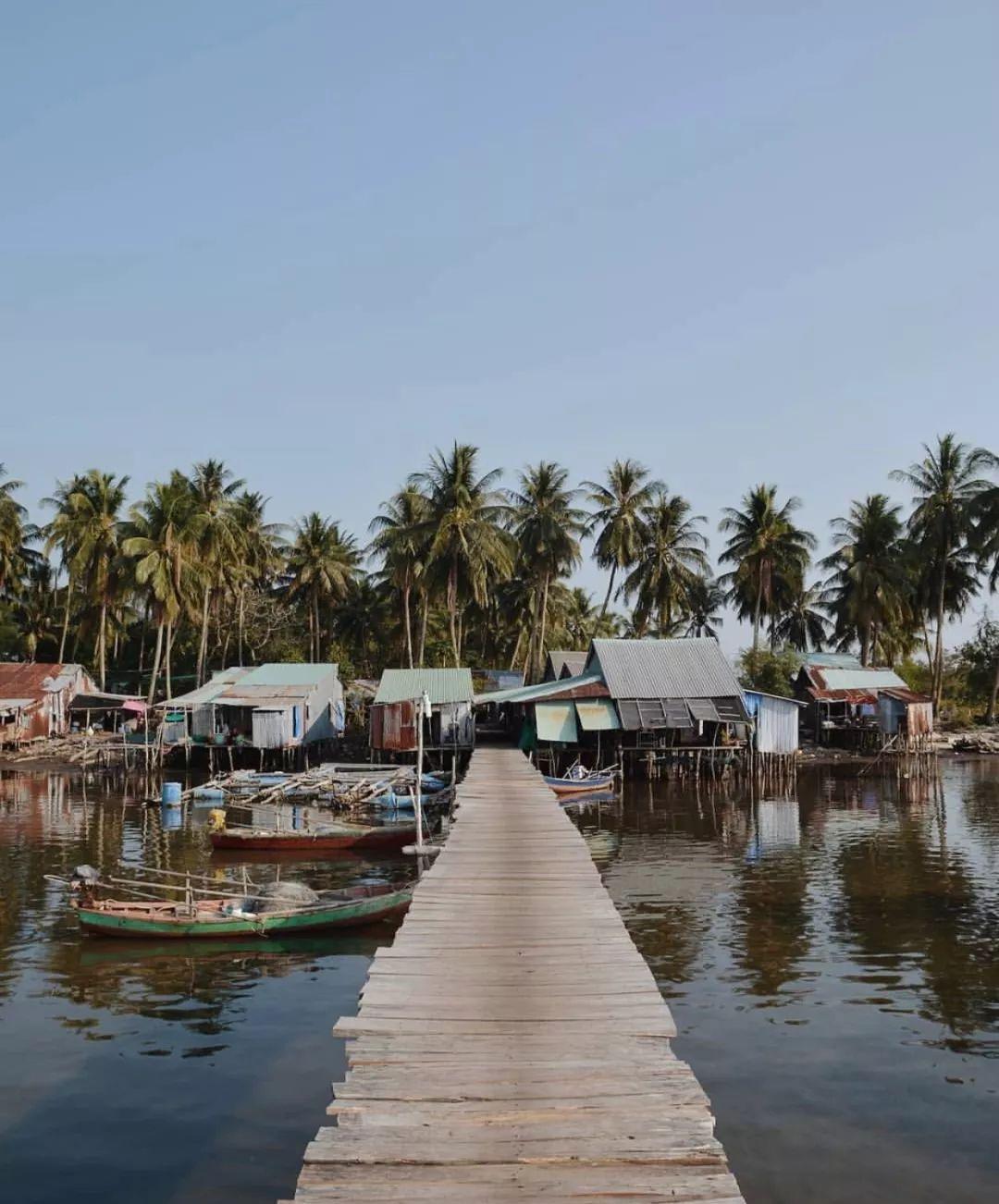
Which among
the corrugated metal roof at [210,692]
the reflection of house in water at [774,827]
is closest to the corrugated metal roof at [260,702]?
the corrugated metal roof at [210,692]

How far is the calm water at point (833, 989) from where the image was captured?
11.2 m

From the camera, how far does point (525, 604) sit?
7031 centimetres

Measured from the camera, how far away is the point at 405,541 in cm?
5803

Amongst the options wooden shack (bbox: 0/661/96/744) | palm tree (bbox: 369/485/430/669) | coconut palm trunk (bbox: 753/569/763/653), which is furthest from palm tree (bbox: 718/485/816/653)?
wooden shack (bbox: 0/661/96/744)

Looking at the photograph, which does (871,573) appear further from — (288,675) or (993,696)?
(288,675)

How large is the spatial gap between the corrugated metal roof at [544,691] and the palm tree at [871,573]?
23.1m

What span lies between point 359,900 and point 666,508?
157 ft

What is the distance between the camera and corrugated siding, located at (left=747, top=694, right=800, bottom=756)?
152 feet

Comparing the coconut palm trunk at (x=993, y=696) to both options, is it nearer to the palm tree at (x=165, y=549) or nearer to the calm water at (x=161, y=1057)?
the palm tree at (x=165, y=549)

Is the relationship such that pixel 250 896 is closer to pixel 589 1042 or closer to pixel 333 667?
pixel 589 1042

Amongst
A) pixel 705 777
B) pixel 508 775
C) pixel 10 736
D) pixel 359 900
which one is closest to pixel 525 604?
pixel 705 777

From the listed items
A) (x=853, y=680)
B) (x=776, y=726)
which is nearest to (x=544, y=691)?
(x=776, y=726)

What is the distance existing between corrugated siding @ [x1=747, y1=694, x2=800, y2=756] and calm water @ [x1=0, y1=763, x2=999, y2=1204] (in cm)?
1860

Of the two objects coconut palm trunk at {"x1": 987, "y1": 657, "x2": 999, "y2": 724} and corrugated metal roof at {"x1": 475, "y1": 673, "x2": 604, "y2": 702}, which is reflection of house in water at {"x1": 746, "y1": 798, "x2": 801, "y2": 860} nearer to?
corrugated metal roof at {"x1": 475, "y1": 673, "x2": 604, "y2": 702}
